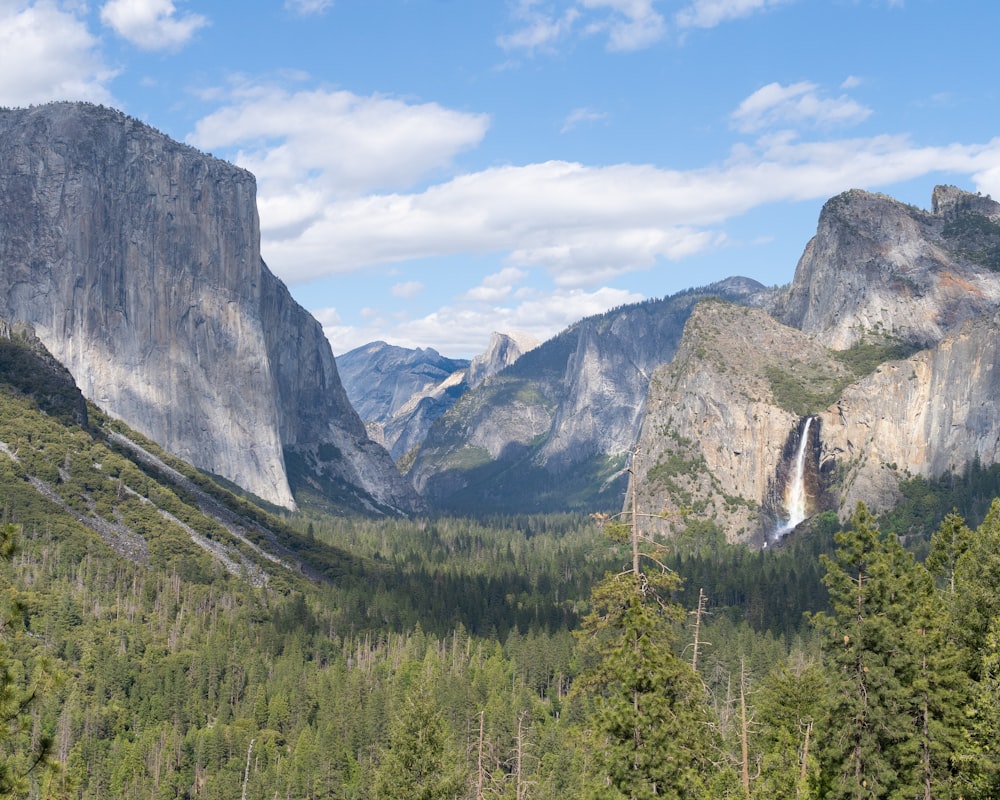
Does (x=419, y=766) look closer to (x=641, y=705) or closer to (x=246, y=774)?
(x=641, y=705)

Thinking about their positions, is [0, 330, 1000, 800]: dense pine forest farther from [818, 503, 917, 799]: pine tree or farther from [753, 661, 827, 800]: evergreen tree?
[753, 661, 827, 800]: evergreen tree

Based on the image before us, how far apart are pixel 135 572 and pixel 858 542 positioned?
136344 millimetres

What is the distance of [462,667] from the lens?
13425 cm

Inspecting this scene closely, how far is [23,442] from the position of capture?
18650cm

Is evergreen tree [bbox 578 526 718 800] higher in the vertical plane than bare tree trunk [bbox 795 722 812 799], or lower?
higher

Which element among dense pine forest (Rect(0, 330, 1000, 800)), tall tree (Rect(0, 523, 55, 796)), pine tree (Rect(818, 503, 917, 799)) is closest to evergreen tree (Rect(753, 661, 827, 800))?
dense pine forest (Rect(0, 330, 1000, 800))

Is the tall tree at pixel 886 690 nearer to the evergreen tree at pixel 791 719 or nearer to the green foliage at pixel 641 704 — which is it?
the evergreen tree at pixel 791 719

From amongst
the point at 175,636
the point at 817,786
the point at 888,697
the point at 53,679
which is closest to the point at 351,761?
the point at 175,636

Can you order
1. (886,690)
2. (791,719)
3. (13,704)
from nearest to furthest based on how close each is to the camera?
1. (13,704)
2. (886,690)
3. (791,719)

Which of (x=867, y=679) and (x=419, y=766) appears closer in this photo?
(x=867, y=679)

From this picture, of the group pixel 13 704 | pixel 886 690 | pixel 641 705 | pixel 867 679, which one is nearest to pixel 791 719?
pixel 867 679

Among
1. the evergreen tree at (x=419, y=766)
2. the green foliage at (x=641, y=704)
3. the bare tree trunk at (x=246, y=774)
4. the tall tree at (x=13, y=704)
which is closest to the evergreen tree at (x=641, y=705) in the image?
the green foliage at (x=641, y=704)

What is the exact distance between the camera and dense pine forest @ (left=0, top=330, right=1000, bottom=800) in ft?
129

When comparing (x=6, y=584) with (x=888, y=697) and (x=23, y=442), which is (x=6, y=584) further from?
(x=888, y=697)
